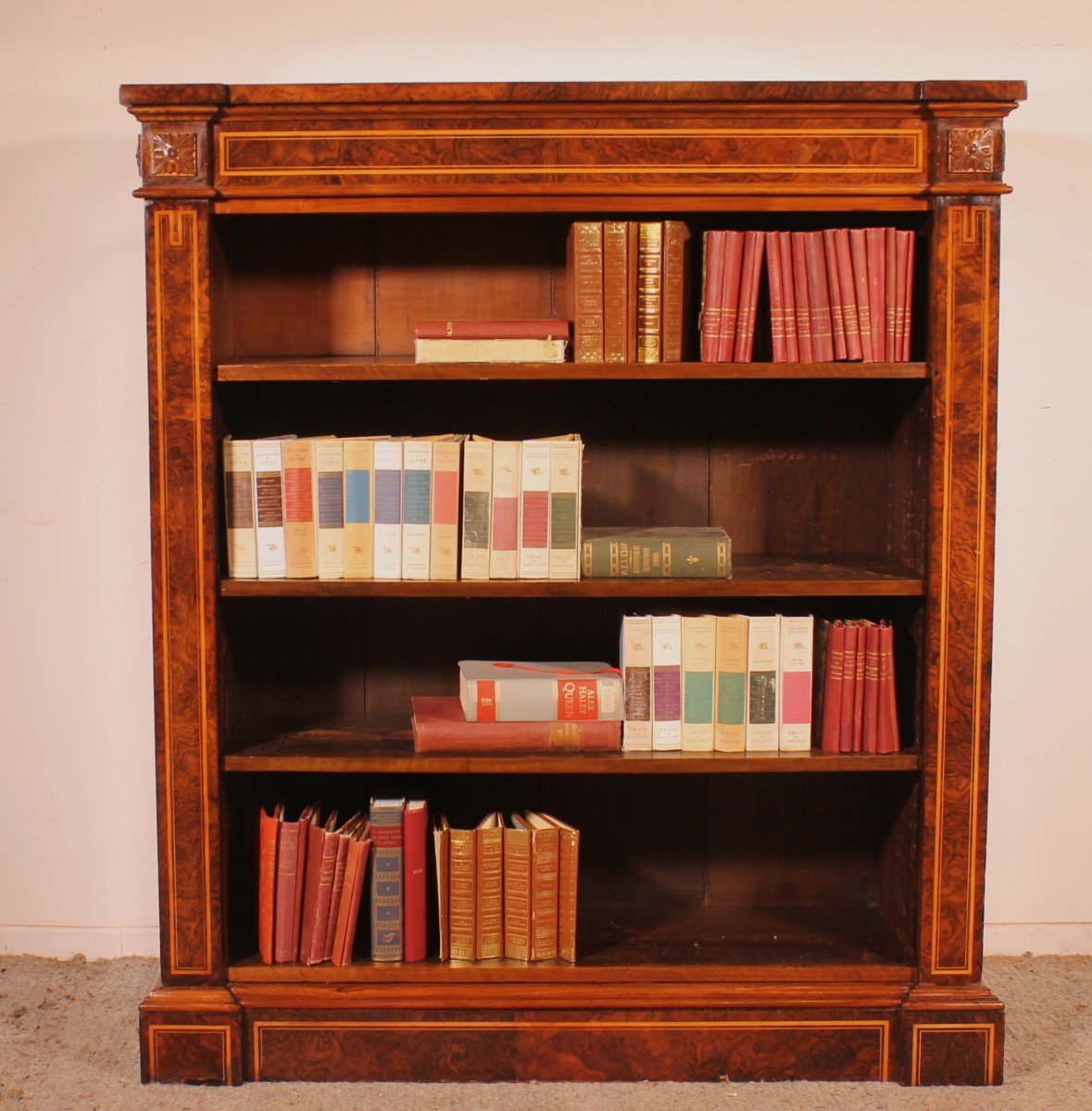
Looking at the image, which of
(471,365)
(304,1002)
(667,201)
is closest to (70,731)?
(304,1002)

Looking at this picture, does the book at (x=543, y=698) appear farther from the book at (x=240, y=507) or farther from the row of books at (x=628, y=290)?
the row of books at (x=628, y=290)

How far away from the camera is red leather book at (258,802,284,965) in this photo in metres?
2.18

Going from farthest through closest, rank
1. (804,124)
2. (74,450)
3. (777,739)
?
(74,450) → (777,739) → (804,124)

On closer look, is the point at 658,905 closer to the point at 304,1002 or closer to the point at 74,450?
the point at 304,1002

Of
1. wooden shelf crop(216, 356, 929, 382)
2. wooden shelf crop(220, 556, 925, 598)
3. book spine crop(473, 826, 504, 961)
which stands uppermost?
wooden shelf crop(216, 356, 929, 382)

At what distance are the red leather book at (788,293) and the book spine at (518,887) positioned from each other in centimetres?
97

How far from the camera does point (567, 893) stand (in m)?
2.20

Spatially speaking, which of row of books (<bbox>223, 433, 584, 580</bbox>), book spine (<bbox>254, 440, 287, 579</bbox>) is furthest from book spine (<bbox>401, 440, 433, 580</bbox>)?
book spine (<bbox>254, 440, 287, 579</bbox>)

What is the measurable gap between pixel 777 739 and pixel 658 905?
20.4 inches

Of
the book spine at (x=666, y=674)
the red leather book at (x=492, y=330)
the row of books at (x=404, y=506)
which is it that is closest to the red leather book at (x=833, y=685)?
the book spine at (x=666, y=674)

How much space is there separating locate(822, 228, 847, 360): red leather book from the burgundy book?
1.12 meters

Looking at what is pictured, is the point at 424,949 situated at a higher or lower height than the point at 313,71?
lower

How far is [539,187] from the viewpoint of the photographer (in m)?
2.04

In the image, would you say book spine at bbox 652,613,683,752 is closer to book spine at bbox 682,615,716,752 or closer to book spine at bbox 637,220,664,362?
book spine at bbox 682,615,716,752
